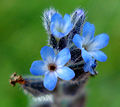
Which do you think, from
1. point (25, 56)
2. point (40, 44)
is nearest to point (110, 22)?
point (40, 44)

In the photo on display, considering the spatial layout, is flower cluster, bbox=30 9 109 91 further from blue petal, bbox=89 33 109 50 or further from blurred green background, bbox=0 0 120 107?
blurred green background, bbox=0 0 120 107

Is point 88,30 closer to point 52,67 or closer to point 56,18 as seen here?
point 56,18

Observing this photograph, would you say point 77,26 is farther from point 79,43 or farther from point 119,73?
point 119,73

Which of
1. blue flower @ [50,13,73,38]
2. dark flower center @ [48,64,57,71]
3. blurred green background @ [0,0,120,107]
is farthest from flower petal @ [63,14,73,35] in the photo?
blurred green background @ [0,0,120,107]

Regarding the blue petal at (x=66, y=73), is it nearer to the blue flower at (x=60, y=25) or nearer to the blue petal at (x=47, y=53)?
the blue petal at (x=47, y=53)

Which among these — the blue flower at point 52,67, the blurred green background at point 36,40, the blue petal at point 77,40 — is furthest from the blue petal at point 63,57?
the blurred green background at point 36,40
